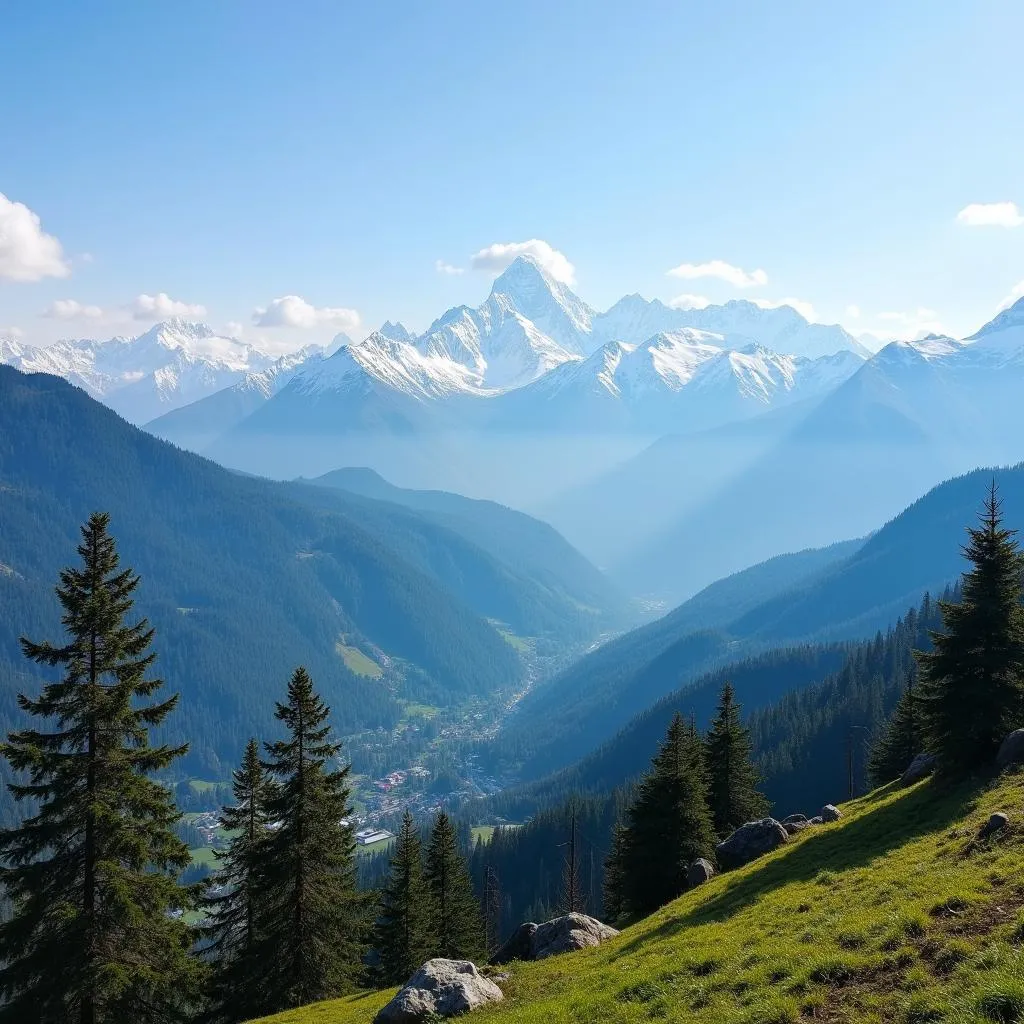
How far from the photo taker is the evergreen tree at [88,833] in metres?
27.6

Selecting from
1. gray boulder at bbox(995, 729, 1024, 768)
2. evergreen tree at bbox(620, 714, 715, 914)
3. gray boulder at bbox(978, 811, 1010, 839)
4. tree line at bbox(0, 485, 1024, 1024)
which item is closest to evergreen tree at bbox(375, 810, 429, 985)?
tree line at bbox(0, 485, 1024, 1024)

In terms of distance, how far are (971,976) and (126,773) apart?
2734cm

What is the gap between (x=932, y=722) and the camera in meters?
34.9

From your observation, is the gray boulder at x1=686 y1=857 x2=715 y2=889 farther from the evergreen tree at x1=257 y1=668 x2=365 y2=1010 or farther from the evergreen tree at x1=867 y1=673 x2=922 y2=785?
the evergreen tree at x1=867 y1=673 x2=922 y2=785

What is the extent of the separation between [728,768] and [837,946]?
1508 inches

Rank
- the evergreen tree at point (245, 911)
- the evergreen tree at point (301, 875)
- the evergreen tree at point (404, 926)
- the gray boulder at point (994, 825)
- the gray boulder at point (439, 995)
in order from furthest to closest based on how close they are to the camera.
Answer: the evergreen tree at point (404, 926)
the evergreen tree at point (245, 911)
the evergreen tree at point (301, 875)
the gray boulder at point (994, 825)
the gray boulder at point (439, 995)

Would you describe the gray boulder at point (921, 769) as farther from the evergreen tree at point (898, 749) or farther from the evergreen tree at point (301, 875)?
the evergreen tree at point (301, 875)

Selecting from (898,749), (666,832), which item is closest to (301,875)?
(666,832)

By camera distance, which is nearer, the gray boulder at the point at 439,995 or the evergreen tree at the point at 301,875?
the gray boulder at the point at 439,995

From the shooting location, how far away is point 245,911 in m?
41.0

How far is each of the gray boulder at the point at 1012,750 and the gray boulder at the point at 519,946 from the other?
71.5 feet

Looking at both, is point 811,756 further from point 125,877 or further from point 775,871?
point 125,877

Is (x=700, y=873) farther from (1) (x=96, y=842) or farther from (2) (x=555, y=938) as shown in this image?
(1) (x=96, y=842)

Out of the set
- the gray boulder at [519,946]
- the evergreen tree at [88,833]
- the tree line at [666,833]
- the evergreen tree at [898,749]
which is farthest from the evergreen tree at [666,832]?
the evergreen tree at [88,833]
